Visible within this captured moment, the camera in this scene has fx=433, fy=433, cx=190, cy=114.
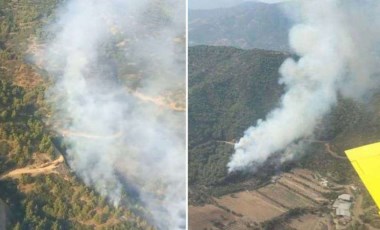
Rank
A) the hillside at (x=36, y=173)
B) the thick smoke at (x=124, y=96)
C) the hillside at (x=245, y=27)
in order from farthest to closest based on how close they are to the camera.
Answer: the hillside at (x=245, y=27)
the thick smoke at (x=124, y=96)
the hillside at (x=36, y=173)

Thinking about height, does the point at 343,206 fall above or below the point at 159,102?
below

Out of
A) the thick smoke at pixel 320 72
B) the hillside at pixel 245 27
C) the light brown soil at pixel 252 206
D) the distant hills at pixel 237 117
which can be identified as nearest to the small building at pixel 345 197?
the distant hills at pixel 237 117

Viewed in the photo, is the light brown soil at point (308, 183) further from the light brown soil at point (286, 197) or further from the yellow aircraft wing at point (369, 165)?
the yellow aircraft wing at point (369, 165)

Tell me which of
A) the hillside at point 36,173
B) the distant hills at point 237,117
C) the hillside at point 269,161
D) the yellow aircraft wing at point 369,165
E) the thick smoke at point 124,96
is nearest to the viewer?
the hillside at point 36,173

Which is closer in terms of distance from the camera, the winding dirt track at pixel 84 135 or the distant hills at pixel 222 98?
the winding dirt track at pixel 84 135

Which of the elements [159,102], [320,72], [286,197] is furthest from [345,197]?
[159,102]

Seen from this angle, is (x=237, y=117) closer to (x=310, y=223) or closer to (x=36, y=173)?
(x=310, y=223)

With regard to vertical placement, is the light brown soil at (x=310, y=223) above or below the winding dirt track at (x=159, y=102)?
below
